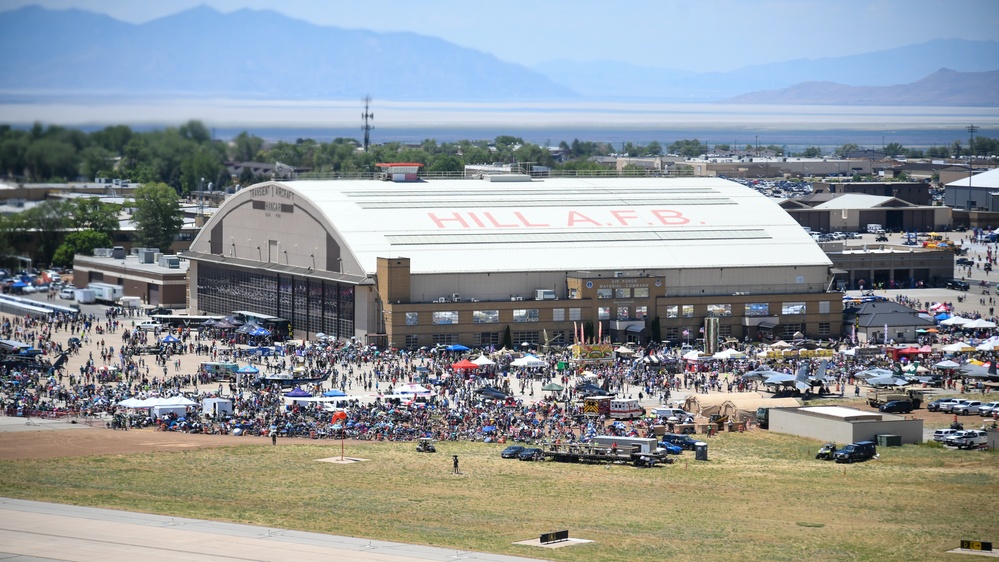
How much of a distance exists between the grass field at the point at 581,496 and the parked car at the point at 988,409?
27.9ft

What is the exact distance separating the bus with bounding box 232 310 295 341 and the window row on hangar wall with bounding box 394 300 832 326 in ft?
34.0

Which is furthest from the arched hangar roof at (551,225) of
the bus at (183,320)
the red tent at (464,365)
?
the red tent at (464,365)

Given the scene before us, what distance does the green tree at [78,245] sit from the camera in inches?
5758

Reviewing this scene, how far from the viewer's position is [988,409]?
270ft

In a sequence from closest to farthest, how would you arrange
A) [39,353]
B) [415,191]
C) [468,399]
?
[468,399], [39,353], [415,191]

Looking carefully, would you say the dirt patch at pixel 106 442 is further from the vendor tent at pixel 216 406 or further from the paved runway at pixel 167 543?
the paved runway at pixel 167 543

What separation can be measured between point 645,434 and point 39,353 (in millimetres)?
40069

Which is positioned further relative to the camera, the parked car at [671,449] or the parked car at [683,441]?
the parked car at [683,441]

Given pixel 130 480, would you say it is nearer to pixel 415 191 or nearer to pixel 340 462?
pixel 340 462

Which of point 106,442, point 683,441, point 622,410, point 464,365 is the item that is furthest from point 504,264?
point 106,442

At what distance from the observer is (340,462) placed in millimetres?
68750

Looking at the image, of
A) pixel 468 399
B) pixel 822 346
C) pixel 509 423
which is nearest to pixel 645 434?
pixel 509 423

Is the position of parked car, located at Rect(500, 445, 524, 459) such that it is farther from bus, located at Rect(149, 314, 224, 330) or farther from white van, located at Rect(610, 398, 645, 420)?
bus, located at Rect(149, 314, 224, 330)

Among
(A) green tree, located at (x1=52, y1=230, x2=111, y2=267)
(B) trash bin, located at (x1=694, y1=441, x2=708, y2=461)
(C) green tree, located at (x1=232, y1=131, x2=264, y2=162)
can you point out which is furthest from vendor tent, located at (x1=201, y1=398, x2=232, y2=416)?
(A) green tree, located at (x1=52, y1=230, x2=111, y2=267)
